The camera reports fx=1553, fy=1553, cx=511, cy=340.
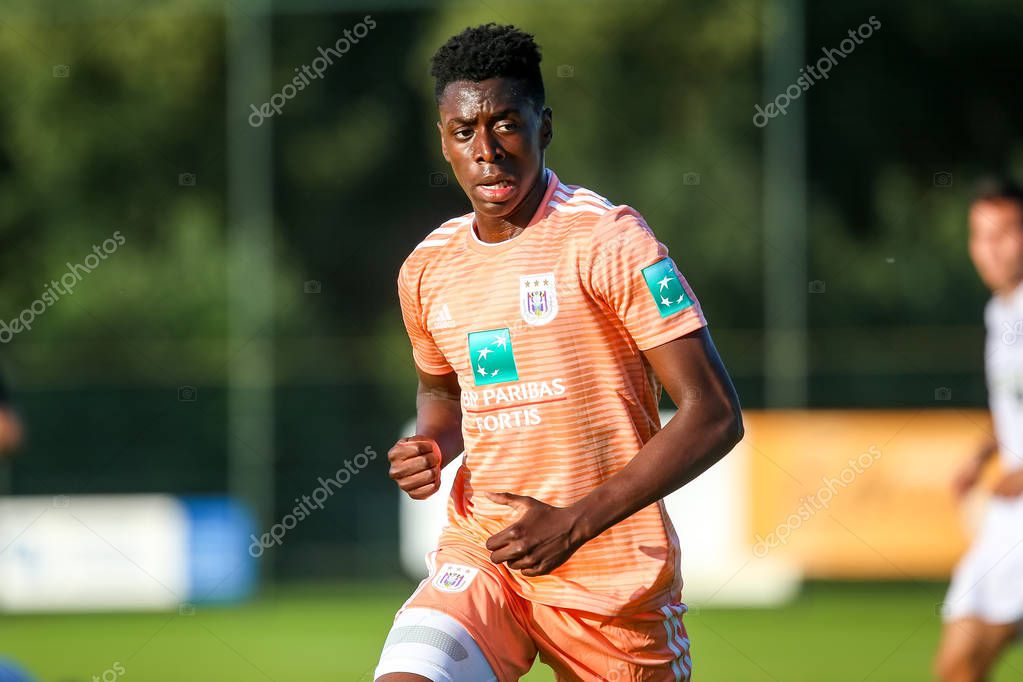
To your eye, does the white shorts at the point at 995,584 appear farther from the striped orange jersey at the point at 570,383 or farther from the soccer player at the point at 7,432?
the soccer player at the point at 7,432

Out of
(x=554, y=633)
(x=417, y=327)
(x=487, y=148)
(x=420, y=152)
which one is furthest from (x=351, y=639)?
(x=420, y=152)

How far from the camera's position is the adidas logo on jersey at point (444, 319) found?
13.1 ft

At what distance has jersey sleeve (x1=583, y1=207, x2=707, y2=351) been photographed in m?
3.66

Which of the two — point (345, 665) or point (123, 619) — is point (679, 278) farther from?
point (123, 619)

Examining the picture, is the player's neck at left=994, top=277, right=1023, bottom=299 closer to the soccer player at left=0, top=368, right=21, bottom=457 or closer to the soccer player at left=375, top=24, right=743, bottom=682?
the soccer player at left=375, top=24, right=743, bottom=682

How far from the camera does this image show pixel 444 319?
13.2 feet

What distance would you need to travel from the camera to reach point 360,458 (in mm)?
15008

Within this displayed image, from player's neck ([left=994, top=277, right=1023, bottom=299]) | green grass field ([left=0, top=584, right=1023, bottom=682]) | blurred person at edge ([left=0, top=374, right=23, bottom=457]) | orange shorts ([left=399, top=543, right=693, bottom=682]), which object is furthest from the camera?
green grass field ([left=0, top=584, right=1023, bottom=682])

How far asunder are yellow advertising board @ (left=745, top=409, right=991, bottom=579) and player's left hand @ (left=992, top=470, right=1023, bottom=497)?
20.1ft

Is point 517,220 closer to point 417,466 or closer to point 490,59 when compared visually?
point 490,59

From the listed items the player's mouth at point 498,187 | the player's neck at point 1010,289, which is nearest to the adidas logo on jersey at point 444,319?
the player's mouth at point 498,187

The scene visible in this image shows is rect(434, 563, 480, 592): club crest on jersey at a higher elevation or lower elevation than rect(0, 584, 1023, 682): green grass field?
higher

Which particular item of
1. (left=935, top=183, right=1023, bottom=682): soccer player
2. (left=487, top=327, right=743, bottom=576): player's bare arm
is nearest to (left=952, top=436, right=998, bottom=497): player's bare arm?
(left=935, top=183, right=1023, bottom=682): soccer player

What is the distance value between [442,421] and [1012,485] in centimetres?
304
